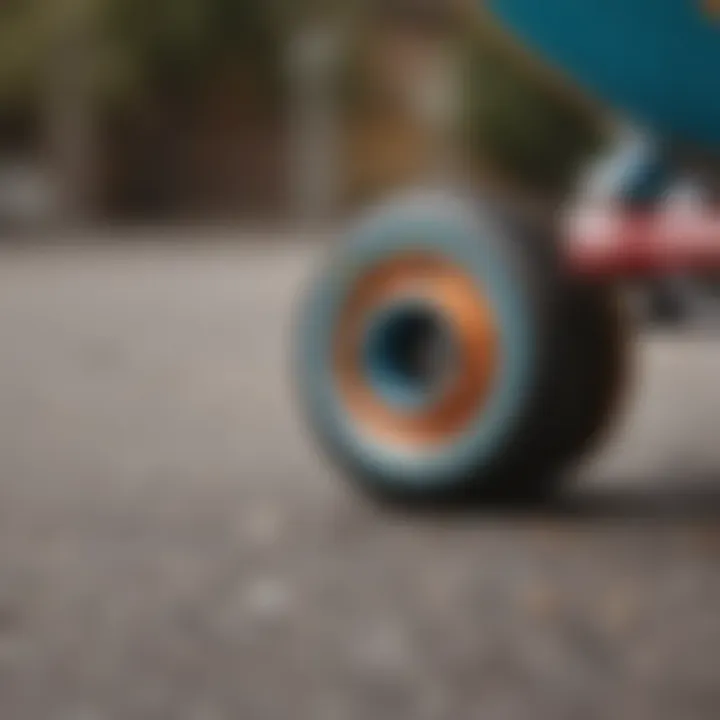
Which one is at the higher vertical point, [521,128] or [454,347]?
[521,128]

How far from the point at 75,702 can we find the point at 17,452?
773 millimetres

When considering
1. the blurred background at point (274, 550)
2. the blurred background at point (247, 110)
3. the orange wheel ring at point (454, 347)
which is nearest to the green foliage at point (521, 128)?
the blurred background at point (247, 110)

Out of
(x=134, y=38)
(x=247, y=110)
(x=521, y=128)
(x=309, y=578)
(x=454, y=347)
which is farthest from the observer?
(x=247, y=110)

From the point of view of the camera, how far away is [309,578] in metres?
1.18

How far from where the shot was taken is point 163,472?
157cm

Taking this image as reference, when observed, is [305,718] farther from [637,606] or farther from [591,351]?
[591,351]

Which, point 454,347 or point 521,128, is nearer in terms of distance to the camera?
point 454,347

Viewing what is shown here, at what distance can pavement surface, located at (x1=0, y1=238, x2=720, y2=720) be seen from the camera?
93cm

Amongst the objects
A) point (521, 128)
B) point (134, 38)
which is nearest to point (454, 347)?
point (521, 128)

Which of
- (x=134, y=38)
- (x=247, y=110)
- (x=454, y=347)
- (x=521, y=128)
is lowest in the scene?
(x=454, y=347)

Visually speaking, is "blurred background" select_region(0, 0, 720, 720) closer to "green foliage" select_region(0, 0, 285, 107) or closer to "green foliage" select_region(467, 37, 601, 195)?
"green foliage" select_region(467, 37, 601, 195)

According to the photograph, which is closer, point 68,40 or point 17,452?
point 17,452

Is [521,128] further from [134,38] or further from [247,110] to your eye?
[247,110]

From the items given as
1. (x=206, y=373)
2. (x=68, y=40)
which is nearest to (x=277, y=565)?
(x=206, y=373)
